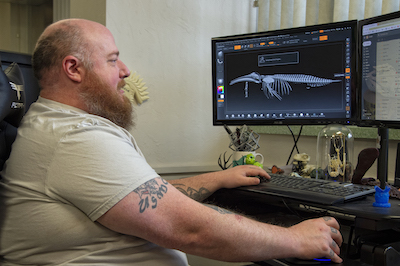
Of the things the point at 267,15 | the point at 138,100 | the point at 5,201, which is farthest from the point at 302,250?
the point at 267,15

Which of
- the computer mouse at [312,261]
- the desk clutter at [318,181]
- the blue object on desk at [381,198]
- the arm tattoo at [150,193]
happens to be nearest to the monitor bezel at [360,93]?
the desk clutter at [318,181]

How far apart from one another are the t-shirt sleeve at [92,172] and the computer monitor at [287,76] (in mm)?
807

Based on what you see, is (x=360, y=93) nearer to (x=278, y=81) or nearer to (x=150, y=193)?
(x=278, y=81)

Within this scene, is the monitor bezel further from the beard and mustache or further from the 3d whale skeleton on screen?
the beard and mustache

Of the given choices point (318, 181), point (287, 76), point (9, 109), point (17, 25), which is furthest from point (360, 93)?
point (17, 25)

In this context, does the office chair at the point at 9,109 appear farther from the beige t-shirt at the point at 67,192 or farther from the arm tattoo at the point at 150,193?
the arm tattoo at the point at 150,193

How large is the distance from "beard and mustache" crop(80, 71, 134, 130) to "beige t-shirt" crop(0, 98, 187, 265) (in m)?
0.15

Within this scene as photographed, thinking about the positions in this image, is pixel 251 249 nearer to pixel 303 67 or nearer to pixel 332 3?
pixel 303 67

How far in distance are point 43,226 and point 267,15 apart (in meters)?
1.64

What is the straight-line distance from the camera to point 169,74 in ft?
6.30

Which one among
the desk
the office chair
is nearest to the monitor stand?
the desk

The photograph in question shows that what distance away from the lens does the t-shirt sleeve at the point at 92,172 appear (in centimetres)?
71

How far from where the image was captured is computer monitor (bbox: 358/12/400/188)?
112 centimetres

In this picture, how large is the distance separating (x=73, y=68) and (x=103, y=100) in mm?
109
